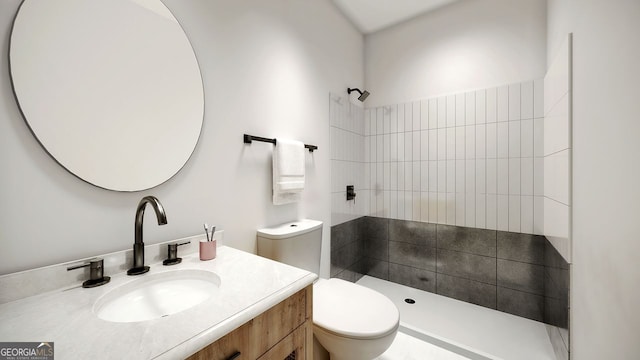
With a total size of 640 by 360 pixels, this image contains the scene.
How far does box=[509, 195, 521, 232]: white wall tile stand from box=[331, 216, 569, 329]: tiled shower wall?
2.3 inches

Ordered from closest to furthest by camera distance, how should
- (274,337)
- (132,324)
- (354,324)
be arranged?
1. (132,324)
2. (274,337)
3. (354,324)

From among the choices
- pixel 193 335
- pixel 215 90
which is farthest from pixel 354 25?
pixel 193 335

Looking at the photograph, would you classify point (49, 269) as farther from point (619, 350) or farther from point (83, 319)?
point (619, 350)

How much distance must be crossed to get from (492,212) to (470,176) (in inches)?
12.2

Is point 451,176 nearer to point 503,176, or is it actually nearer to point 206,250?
point 503,176

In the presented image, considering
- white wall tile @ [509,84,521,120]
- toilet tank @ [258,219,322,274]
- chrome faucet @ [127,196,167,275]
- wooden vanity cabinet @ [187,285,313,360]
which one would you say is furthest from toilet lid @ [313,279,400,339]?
white wall tile @ [509,84,521,120]

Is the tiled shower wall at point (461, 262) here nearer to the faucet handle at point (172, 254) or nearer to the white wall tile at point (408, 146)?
the white wall tile at point (408, 146)

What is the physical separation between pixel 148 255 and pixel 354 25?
2.38m

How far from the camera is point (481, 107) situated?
186 centimetres

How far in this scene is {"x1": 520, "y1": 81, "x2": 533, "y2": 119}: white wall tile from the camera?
5.56 ft

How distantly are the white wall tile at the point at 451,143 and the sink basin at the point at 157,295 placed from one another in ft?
6.26

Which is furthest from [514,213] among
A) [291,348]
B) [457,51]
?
[291,348]

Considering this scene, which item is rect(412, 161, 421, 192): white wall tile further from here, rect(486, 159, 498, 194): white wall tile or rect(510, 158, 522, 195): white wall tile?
rect(510, 158, 522, 195): white wall tile

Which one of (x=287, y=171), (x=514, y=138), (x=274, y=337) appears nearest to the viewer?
(x=274, y=337)
